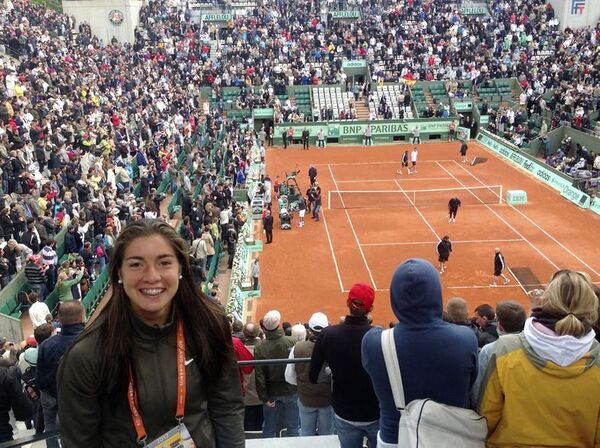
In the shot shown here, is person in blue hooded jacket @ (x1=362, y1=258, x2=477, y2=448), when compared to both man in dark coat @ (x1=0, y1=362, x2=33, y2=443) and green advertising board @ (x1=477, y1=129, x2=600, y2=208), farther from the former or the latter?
green advertising board @ (x1=477, y1=129, x2=600, y2=208)

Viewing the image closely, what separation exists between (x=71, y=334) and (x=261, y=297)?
14.0m

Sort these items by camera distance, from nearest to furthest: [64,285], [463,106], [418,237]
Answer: [64,285] < [418,237] < [463,106]

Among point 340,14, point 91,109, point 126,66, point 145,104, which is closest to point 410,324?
point 91,109

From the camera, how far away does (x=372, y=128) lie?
4159 centimetres

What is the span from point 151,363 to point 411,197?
27.4 metres

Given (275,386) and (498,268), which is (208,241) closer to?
(498,268)

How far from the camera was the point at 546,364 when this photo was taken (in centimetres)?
320

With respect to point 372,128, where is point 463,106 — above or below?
above

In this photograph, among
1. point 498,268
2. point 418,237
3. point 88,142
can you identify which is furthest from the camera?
point 418,237

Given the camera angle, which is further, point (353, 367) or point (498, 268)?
point (498, 268)

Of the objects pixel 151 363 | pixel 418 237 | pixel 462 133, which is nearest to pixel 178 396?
pixel 151 363

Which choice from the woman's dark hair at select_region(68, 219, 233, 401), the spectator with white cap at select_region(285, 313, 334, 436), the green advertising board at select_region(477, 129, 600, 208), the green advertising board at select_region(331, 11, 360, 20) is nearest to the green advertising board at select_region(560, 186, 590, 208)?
the green advertising board at select_region(477, 129, 600, 208)

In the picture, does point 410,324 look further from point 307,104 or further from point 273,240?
point 307,104

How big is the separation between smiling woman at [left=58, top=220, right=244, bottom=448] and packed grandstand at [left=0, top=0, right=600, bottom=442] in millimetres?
295
